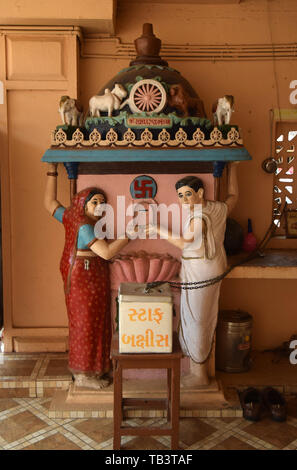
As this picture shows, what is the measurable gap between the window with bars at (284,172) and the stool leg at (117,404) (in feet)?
8.90

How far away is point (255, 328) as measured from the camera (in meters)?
5.33

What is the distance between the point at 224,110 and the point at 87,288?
77.1 inches

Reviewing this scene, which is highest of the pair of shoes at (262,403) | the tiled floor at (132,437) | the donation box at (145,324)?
the donation box at (145,324)

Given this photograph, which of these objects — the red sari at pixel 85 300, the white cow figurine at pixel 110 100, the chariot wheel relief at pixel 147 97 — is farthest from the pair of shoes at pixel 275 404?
the white cow figurine at pixel 110 100

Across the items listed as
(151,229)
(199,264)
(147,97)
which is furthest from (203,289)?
(147,97)

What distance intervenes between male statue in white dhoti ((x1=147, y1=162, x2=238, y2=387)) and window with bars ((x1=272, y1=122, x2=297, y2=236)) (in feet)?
3.85

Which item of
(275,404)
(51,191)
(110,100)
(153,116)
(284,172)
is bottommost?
(275,404)

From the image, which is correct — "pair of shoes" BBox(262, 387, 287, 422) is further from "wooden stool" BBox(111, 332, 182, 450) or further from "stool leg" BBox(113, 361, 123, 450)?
"stool leg" BBox(113, 361, 123, 450)

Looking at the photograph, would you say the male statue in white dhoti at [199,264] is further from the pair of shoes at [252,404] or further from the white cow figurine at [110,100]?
the white cow figurine at [110,100]

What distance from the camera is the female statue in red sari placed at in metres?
4.01

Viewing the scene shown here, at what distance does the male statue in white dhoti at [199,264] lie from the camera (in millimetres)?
3992

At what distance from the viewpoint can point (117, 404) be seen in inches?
132

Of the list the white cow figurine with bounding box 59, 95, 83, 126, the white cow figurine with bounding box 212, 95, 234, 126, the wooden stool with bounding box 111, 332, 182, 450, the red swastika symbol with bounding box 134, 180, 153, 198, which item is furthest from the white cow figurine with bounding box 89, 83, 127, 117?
the wooden stool with bounding box 111, 332, 182, 450

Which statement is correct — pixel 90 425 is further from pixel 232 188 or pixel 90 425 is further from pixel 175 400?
pixel 232 188
